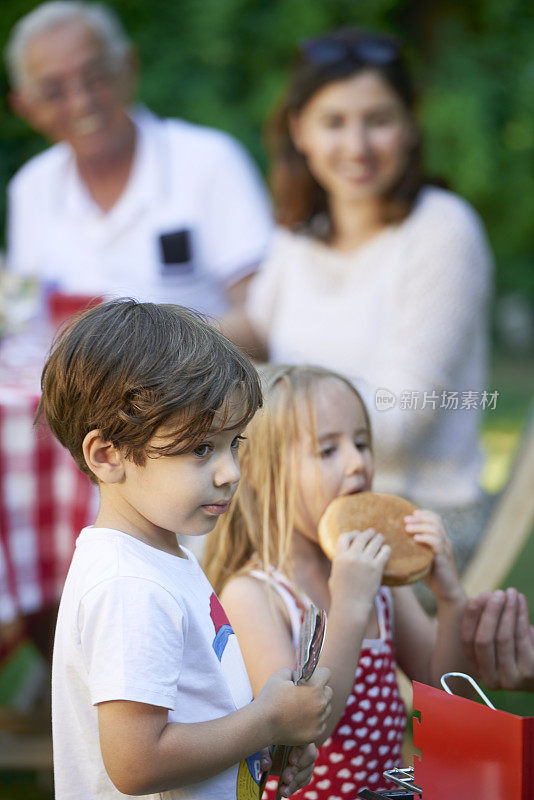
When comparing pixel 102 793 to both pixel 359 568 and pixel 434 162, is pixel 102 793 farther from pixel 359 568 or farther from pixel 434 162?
pixel 434 162

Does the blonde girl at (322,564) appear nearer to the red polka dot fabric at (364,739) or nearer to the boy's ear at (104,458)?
the red polka dot fabric at (364,739)

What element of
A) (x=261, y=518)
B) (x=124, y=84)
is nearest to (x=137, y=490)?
(x=261, y=518)

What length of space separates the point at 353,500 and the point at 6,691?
7.81 feet

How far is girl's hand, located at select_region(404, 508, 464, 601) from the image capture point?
1.31 metres

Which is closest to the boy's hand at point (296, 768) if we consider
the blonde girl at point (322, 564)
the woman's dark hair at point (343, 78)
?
the blonde girl at point (322, 564)

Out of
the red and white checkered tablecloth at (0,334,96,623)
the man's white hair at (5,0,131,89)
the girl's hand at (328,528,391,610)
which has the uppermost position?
the man's white hair at (5,0,131,89)

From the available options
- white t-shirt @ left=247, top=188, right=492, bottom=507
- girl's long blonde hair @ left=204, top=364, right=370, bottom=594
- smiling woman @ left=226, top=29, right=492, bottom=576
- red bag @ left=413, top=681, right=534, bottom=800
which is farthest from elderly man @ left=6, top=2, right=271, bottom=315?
red bag @ left=413, top=681, right=534, bottom=800

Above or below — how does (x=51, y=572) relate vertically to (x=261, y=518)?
below

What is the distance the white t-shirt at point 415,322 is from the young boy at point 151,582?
95cm

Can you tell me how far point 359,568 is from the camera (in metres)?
1.25

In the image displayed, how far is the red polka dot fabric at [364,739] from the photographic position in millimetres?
1312

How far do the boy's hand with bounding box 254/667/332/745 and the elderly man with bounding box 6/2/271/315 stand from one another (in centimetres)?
211

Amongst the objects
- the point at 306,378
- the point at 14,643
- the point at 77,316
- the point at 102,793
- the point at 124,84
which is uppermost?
the point at 124,84

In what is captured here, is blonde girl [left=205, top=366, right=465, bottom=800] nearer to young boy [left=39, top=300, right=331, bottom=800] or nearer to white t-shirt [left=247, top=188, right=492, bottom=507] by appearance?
young boy [left=39, top=300, right=331, bottom=800]
